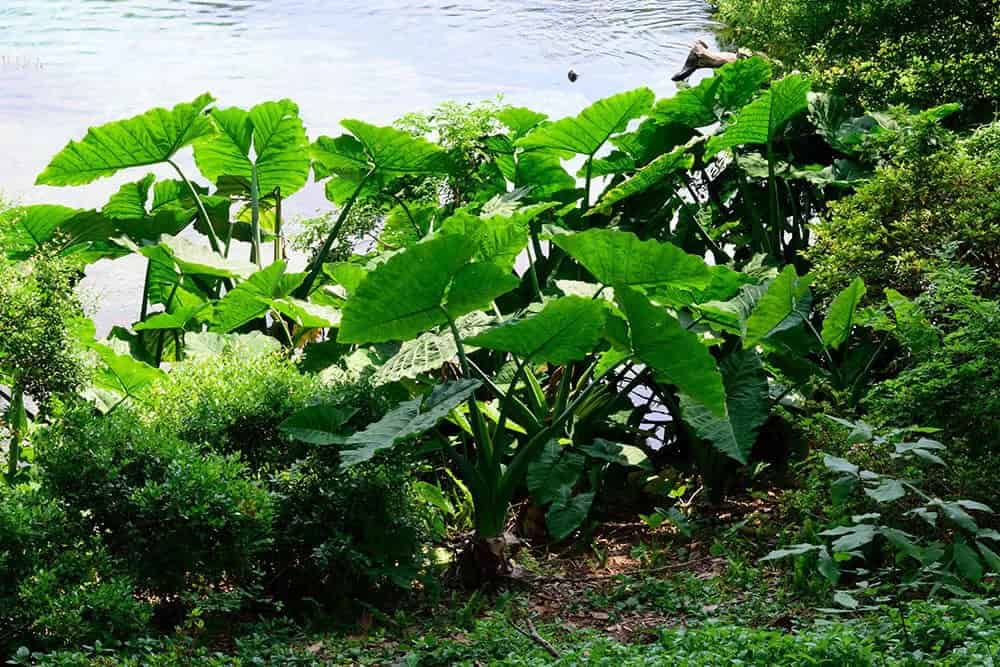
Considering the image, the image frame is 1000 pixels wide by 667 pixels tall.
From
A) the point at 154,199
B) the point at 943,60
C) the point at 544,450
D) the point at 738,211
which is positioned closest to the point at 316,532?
the point at 544,450

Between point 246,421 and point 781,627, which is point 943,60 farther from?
point 246,421

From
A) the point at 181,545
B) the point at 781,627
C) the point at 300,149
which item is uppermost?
the point at 300,149

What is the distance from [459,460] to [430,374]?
781 millimetres

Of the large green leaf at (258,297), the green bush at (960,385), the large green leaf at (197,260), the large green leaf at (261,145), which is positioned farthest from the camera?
the large green leaf at (261,145)

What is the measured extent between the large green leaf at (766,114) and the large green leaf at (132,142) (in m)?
2.27

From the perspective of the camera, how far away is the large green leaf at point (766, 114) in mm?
4895

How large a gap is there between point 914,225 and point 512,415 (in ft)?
5.08

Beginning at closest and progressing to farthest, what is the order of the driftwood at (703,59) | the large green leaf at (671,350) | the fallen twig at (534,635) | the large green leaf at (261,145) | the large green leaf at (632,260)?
the fallen twig at (534,635)
the large green leaf at (671,350)
the large green leaf at (632,260)
the large green leaf at (261,145)
the driftwood at (703,59)

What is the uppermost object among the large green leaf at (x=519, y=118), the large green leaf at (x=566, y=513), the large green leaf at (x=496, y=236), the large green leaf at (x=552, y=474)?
the large green leaf at (x=519, y=118)

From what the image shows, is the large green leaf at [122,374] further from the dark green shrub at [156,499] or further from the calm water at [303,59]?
the calm water at [303,59]

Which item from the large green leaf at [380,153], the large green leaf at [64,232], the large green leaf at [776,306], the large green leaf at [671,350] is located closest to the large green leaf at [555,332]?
the large green leaf at [671,350]

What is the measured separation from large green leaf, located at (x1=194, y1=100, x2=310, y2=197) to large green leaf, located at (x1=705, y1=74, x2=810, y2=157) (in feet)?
6.09

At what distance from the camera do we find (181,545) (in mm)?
2930

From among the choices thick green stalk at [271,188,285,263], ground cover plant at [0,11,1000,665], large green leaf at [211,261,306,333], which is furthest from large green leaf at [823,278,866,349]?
thick green stalk at [271,188,285,263]
